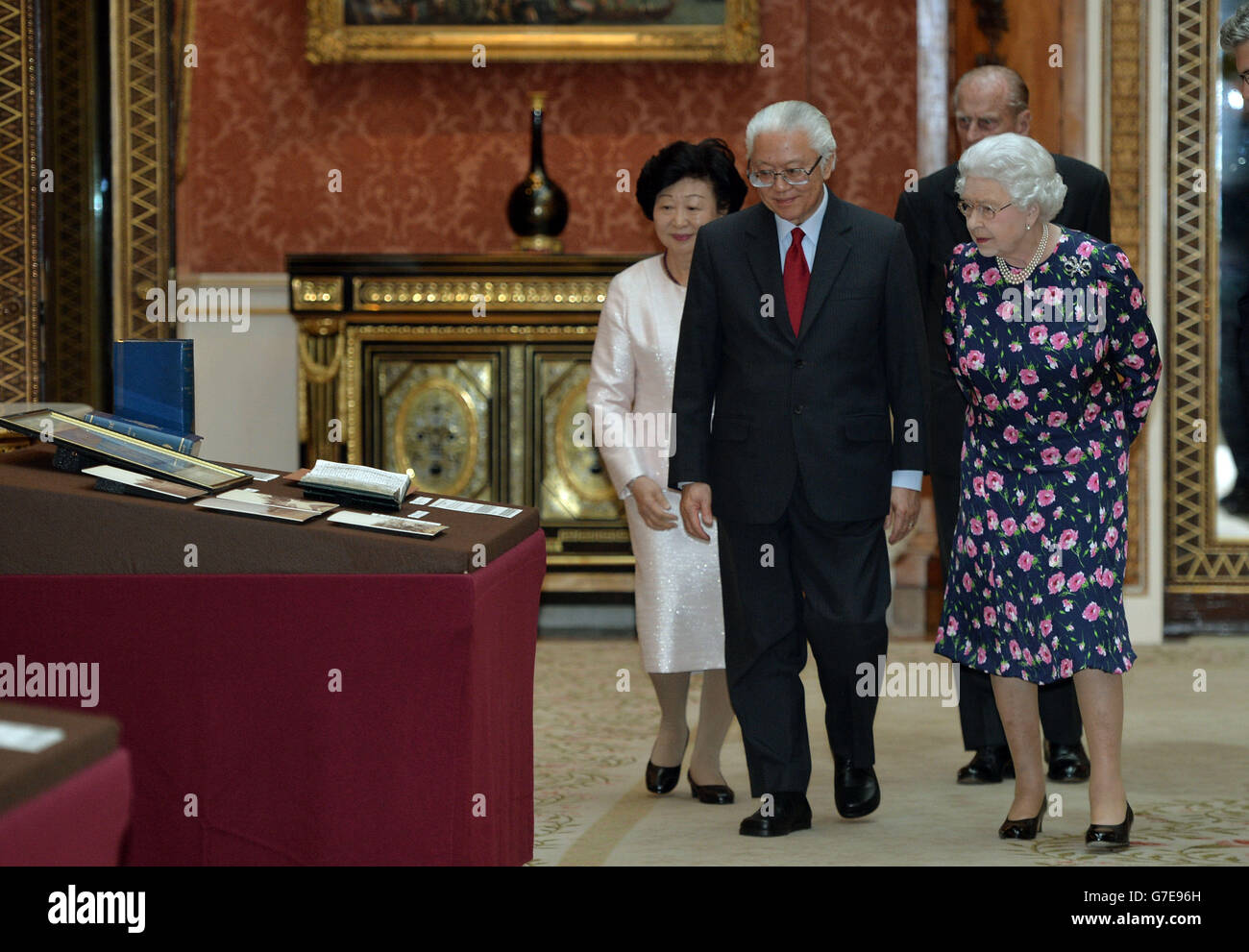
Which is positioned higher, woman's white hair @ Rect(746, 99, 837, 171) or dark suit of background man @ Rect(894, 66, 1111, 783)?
woman's white hair @ Rect(746, 99, 837, 171)

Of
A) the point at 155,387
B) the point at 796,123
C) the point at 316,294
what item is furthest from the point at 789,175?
the point at 316,294

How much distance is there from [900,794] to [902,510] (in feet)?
2.93

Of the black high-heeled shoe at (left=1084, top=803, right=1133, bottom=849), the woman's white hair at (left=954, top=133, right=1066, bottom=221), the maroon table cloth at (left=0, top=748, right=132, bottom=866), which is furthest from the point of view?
the black high-heeled shoe at (left=1084, top=803, right=1133, bottom=849)

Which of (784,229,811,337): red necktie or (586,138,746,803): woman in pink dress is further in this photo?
(586,138,746,803): woman in pink dress

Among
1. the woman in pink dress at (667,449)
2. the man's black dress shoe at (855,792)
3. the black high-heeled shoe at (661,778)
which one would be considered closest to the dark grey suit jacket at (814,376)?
the woman in pink dress at (667,449)

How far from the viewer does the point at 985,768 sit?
13.6 feet

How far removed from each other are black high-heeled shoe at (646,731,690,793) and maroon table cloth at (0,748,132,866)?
2.52 meters

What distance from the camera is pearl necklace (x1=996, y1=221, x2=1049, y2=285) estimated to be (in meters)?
3.31

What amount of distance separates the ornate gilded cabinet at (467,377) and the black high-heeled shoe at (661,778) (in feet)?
8.44

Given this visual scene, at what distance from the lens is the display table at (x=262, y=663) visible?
8.55 ft

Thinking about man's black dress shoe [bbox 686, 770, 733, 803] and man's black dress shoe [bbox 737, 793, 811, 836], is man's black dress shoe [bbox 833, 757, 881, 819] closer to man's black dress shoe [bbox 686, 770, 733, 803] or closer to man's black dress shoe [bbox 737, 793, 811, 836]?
man's black dress shoe [bbox 737, 793, 811, 836]

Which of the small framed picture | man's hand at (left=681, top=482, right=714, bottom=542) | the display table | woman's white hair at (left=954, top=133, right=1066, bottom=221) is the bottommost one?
the display table

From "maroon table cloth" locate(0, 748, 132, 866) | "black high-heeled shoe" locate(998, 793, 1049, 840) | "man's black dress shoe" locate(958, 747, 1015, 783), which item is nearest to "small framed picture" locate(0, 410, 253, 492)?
"maroon table cloth" locate(0, 748, 132, 866)

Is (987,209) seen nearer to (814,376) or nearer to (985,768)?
(814,376)
